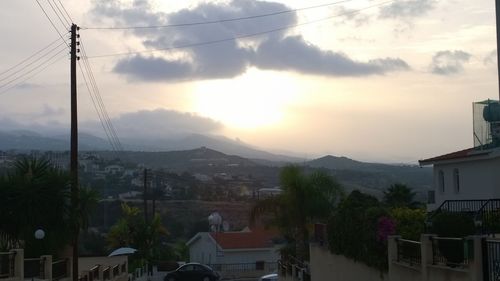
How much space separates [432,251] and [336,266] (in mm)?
10716

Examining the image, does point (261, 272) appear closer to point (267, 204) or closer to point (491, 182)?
point (267, 204)

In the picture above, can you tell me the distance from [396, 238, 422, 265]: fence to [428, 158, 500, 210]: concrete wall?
10159 mm

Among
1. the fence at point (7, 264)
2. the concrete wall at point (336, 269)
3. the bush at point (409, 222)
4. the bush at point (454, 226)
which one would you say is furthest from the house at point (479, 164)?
the fence at point (7, 264)

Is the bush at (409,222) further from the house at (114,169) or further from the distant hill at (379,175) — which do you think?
the house at (114,169)

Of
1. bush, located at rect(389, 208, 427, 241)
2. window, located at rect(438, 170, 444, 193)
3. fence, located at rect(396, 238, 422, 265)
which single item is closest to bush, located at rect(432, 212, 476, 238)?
fence, located at rect(396, 238, 422, 265)

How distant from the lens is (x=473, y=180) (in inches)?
1205

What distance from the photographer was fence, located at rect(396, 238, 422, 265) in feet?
60.5

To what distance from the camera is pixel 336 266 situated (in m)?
27.7

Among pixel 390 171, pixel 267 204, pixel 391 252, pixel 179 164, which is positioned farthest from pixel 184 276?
pixel 179 164

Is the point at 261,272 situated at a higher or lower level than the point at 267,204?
lower

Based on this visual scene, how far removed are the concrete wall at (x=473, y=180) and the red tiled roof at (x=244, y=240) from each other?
34814 mm

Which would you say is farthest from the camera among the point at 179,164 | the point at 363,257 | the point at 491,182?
the point at 179,164

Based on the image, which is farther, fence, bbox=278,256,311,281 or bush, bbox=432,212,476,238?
fence, bbox=278,256,311,281

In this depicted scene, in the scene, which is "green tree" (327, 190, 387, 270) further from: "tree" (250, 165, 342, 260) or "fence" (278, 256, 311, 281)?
"tree" (250, 165, 342, 260)
